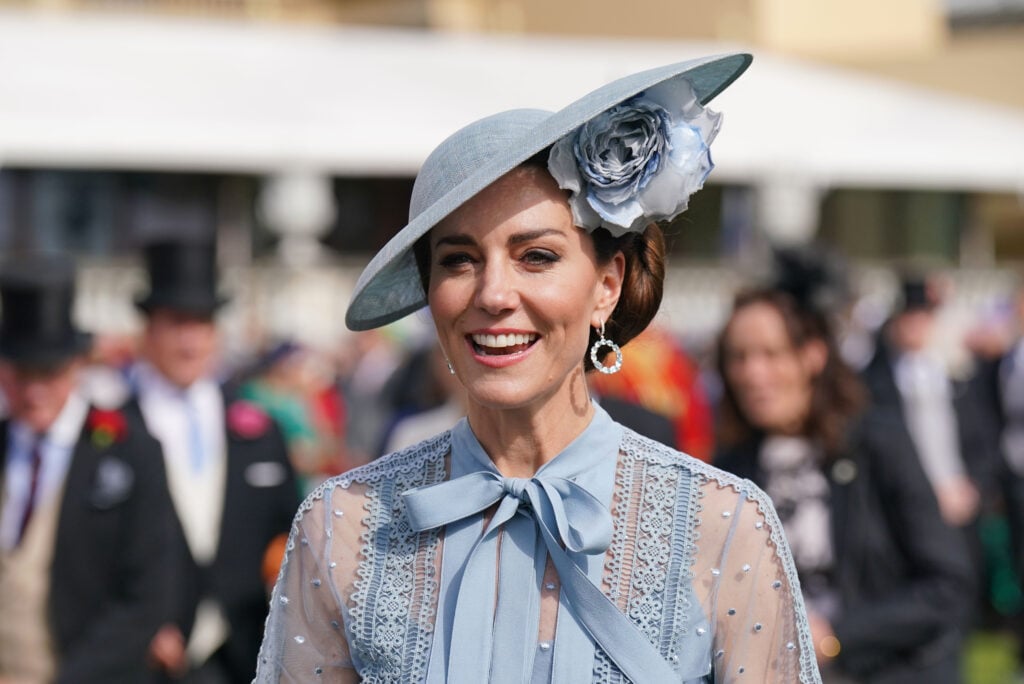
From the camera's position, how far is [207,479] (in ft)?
20.8

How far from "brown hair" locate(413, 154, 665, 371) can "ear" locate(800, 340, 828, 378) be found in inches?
102

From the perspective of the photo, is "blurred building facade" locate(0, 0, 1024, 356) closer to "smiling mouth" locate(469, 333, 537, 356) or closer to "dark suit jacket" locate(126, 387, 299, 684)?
"dark suit jacket" locate(126, 387, 299, 684)

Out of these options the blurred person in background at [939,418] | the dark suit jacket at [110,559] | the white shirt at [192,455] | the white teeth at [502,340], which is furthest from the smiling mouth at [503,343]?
the blurred person in background at [939,418]

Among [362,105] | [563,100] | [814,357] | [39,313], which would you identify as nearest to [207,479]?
[39,313]

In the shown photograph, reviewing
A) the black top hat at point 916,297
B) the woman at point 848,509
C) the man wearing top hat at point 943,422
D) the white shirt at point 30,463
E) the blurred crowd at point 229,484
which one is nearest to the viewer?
the woman at point 848,509

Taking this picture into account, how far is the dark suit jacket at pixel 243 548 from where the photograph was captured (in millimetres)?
5926

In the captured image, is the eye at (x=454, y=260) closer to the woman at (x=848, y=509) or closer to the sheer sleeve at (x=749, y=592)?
the sheer sleeve at (x=749, y=592)

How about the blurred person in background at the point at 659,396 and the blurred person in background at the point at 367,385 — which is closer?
the blurred person in background at the point at 659,396

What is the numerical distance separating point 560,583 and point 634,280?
0.53m

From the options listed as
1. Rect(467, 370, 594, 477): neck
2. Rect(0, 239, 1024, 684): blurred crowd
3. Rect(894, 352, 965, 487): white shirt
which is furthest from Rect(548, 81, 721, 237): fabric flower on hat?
Rect(894, 352, 965, 487): white shirt

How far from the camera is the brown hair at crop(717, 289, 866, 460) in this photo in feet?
17.1

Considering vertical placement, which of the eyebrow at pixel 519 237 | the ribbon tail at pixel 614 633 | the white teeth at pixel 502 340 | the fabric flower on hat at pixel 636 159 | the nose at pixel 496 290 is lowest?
the ribbon tail at pixel 614 633

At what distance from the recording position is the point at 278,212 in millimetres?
18203

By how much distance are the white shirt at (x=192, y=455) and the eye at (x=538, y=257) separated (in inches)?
145
